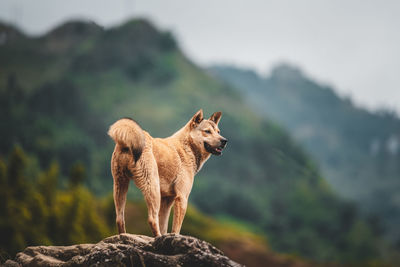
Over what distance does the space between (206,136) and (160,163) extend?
58.9 inches

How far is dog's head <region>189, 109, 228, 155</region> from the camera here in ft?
42.8

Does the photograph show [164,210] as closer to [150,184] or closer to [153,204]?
[153,204]

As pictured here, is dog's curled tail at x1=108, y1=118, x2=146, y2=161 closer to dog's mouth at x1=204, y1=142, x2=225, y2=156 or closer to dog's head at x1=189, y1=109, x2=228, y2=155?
dog's head at x1=189, y1=109, x2=228, y2=155

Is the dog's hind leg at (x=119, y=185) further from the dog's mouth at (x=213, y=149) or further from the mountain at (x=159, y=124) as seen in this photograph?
the mountain at (x=159, y=124)

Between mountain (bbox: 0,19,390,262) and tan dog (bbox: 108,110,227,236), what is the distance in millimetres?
71917

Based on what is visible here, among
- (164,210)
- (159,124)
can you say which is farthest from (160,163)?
(159,124)

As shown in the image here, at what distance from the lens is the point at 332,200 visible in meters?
126

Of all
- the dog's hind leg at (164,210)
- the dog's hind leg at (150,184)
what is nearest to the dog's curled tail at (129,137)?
the dog's hind leg at (150,184)

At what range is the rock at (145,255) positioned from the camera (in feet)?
33.2

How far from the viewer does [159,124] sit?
13750 cm

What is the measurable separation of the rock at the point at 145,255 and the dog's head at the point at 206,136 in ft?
9.74

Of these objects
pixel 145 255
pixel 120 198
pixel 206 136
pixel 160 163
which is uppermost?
pixel 206 136

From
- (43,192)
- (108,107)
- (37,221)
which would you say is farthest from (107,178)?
(37,221)

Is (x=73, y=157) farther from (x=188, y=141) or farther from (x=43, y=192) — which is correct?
(x=188, y=141)
